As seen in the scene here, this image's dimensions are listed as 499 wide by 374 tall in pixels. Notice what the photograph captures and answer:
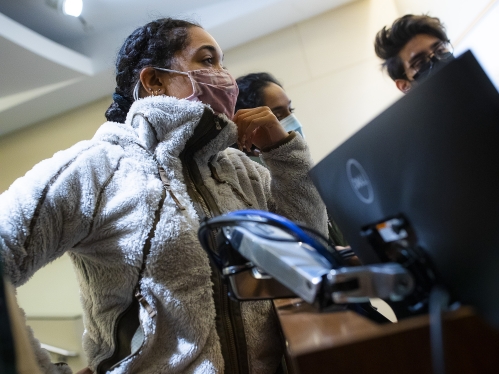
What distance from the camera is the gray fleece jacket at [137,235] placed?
623 mm

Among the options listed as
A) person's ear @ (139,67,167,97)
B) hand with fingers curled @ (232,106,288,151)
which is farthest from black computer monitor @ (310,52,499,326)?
person's ear @ (139,67,167,97)

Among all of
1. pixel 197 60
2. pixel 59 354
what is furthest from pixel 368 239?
pixel 59 354

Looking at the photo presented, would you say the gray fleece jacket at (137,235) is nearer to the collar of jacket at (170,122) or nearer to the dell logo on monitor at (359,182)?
the collar of jacket at (170,122)

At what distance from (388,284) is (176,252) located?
0.44m

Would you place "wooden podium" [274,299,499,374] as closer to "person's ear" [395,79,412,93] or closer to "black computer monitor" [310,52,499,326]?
"black computer monitor" [310,52,499,326]

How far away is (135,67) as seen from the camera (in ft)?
3.22

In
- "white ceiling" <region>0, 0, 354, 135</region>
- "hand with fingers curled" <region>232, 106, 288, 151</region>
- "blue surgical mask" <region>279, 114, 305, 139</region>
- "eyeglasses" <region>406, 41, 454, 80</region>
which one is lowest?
"hand with fingers curled" <region>232, 106, 288, 151</region>

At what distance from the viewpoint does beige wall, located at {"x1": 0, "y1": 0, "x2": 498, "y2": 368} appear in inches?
79.8

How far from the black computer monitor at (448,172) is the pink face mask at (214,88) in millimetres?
550

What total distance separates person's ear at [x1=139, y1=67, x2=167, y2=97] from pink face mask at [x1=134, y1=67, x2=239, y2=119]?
0.03 meters

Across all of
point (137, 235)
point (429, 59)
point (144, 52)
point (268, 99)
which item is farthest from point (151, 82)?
point (429, 59)

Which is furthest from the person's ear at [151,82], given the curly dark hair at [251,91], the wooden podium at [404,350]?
the wooden podium at [404,350]

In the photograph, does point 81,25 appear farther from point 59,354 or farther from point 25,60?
point 59,354

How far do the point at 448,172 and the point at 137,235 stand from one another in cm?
51
